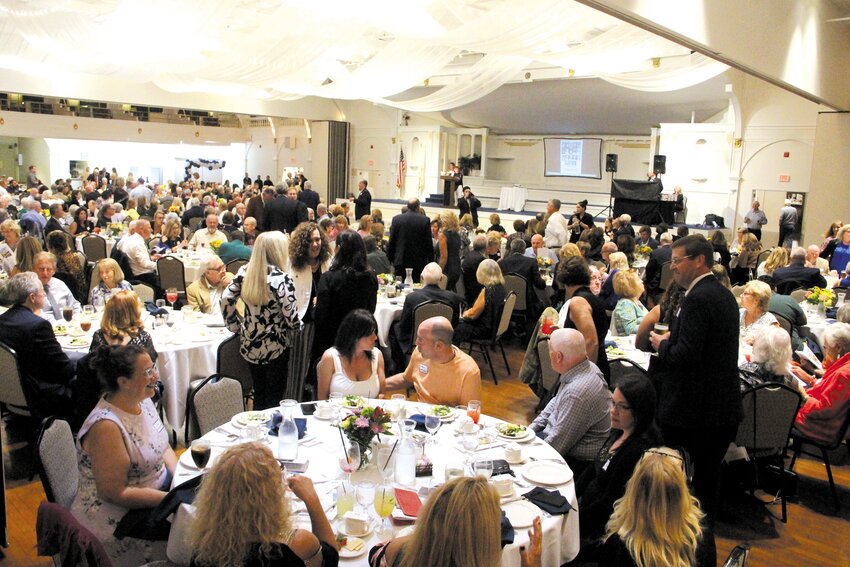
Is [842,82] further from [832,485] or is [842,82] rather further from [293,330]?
[293,330]

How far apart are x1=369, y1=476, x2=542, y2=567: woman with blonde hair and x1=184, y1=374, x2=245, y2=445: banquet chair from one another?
1.85 m

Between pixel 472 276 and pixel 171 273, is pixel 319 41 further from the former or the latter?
pixel 472 276

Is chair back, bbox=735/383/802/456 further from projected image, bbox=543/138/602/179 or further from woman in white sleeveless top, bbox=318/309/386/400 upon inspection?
projected image, bbox=543/138/602/179

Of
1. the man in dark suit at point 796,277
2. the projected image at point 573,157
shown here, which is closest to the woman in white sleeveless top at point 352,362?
the man in dark suit at point 796,277

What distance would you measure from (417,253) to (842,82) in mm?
6704

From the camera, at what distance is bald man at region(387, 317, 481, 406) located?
3.75 metres

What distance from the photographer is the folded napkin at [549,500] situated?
8.56ft

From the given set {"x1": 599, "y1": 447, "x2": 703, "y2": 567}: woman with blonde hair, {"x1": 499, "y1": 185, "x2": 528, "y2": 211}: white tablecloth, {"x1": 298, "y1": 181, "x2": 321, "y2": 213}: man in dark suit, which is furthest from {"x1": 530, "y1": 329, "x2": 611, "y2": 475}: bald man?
{"x1": 499, "y1": 185, "x2": 528, "y2": 211}: white tablecloth

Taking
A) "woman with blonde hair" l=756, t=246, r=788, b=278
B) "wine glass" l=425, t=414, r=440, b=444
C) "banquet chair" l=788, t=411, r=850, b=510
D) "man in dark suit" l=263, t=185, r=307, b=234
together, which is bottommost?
"banquet chair" l=788, t=411, r=850, b=510

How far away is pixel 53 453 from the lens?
271 cm

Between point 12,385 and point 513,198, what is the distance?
15.4 meters

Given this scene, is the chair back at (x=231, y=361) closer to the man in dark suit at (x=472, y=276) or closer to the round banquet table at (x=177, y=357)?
the round banquet table at (x=177, y=357)

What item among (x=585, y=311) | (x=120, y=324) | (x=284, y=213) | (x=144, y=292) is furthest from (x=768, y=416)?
(x=284, y=213)

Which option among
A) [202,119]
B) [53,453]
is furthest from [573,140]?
[53,453]
